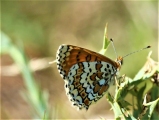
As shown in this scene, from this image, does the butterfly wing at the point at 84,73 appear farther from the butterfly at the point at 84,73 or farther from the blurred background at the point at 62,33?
the blurred background at the point at 62,33

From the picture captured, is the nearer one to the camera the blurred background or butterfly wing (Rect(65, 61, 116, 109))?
butterfly wing (Rect(65, 61, 116, 109))

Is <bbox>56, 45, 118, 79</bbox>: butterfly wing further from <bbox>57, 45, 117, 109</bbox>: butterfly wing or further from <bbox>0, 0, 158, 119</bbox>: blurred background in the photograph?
<bbox>0, 0, 158, 119</bbox>: blurred background

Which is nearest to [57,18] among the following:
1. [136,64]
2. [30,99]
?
[136,64]

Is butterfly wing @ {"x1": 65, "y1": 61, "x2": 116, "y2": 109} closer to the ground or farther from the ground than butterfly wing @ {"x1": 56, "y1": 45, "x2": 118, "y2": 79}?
closer to the ground

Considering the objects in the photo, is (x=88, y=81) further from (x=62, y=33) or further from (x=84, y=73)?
(x=62, y=33)

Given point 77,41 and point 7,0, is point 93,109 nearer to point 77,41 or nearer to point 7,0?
point 77,41

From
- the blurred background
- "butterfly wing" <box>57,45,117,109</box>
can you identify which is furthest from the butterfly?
the blurred background

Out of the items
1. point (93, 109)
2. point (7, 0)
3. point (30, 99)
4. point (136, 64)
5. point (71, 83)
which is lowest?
point (93, 109)

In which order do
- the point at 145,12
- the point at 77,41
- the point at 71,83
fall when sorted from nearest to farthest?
the point at 71,83, the point at 145,12, the point at 77,41
